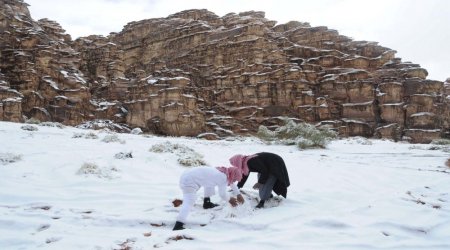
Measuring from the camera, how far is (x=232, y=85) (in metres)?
45.7

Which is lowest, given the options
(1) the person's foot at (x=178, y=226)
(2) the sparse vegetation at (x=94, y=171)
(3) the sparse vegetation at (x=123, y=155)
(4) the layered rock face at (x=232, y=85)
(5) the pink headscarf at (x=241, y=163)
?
(1) the person's foot at (x=178, y=226)

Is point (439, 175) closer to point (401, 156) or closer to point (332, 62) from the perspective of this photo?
point (401, 156)

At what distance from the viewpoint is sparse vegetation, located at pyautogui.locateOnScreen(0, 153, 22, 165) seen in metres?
8.77

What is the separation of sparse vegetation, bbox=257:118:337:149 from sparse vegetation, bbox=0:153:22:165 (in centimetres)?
1201

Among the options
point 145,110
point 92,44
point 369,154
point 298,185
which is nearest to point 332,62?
point 145,110

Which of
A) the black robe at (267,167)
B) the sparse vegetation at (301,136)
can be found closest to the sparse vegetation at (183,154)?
the black robe at (267,167)

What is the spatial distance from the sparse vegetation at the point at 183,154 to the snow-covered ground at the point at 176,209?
0.69 ft

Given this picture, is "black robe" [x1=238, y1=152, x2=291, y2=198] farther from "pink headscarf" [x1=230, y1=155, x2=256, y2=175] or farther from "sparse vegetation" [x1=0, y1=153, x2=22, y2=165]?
"sparse vegetation" [x1=0, y1=153, x2=22, y2=165]

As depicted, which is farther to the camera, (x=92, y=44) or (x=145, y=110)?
(x=92, y=44)

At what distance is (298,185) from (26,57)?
1477 inches

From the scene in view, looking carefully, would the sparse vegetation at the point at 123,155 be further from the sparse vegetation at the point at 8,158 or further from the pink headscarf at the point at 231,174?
the pink headscarf at the point at 231,174

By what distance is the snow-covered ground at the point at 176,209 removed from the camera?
4.84 metres

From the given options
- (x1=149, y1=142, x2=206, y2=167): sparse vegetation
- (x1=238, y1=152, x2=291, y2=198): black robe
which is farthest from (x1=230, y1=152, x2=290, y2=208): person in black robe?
(x1=149, y1=142, x2=206, y2=167): sparse vegetation

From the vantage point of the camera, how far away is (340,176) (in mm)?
9945
